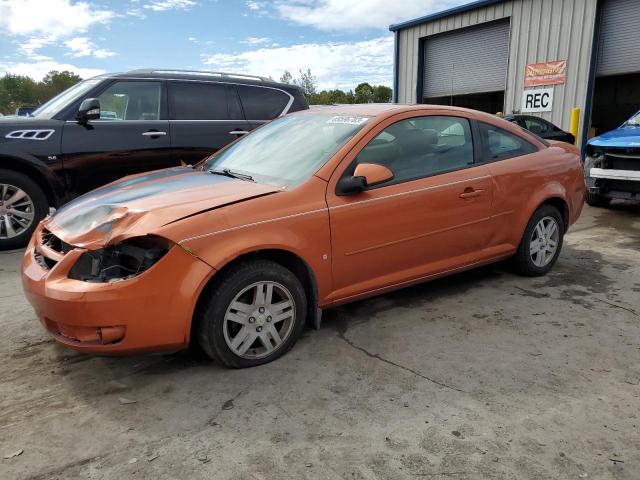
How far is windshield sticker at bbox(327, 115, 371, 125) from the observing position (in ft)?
11.5

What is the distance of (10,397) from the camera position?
2666 millimetres

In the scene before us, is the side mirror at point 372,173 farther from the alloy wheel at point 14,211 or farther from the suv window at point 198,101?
the alloy wheel at point 14,211

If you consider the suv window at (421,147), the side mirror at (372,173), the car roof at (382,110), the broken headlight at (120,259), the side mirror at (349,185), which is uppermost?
the car roof at (382,110)

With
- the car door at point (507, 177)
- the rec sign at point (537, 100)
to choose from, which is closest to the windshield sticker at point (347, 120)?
the car door at point (507, 177)

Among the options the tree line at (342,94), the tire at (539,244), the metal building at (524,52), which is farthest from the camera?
the tree line at (342,94)

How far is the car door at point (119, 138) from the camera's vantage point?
5508 millimetres

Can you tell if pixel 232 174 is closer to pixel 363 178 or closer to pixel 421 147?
pixel 363 178

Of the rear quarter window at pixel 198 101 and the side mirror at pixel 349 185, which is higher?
the rear quarter window at pixel 198 101

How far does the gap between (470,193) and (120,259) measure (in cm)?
248

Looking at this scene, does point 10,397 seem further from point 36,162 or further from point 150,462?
point 36,162

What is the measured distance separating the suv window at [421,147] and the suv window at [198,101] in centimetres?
339

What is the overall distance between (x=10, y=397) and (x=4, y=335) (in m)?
0.89

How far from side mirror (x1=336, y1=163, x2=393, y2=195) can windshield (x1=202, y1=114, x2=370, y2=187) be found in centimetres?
21

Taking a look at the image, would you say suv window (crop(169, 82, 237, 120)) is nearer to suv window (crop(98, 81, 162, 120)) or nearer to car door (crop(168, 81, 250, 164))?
car door (crop(168, 81, 250, 164))
